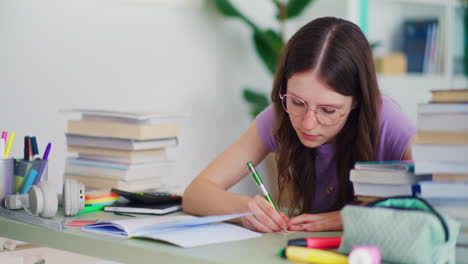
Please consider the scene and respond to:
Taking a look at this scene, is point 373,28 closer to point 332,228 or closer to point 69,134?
point 69,134

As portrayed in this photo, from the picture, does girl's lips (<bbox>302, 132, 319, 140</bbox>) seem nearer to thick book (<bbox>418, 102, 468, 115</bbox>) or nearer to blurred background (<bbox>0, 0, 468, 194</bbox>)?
thick book (<bbox>418, 102, 468, 115</bbox>)

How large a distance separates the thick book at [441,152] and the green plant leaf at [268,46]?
2.81 m

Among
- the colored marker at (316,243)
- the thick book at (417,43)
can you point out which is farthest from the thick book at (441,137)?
the thick book at (417,43)

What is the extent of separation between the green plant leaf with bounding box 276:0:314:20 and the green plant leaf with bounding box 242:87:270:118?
0.50m

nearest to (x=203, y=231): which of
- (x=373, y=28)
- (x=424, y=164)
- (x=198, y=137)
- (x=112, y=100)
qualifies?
(x=424, y=164)

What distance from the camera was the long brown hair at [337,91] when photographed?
152cm

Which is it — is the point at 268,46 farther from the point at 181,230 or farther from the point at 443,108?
the point at 443,108

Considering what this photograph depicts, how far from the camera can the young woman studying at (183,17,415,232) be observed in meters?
1.48

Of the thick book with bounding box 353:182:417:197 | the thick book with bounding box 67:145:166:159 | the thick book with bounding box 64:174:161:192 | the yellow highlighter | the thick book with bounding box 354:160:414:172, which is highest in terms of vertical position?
the thick book with bounding box 354:160:414:172

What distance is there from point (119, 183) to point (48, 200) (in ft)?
1.41

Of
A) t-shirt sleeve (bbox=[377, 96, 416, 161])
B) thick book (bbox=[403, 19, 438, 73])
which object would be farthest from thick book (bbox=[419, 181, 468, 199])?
thick book (bbox=[403, 19, 438, 73])

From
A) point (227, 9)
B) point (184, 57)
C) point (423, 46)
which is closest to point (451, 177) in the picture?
point (184, 57)

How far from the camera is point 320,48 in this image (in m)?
1.53

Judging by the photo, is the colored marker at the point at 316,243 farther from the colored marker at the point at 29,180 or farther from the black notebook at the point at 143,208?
the colored marker at the point at 29,180
